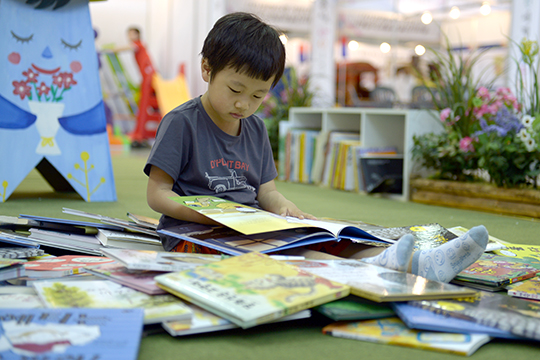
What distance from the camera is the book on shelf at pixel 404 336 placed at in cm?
77

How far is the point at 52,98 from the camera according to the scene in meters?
2.19

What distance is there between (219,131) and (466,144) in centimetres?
164

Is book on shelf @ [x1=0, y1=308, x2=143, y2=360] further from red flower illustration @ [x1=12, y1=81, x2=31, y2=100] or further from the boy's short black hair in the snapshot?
red flower illustration @ [x1=12, y1=81, x2=31, y2=100]

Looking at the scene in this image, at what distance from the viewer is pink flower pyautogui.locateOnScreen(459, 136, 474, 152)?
99.2 inches

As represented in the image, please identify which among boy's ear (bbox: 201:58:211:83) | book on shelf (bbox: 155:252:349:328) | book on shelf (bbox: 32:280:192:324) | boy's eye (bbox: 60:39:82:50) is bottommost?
book on shelf (bbox: 32:280:192:324)

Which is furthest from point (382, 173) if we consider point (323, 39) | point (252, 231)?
point (323, 39)

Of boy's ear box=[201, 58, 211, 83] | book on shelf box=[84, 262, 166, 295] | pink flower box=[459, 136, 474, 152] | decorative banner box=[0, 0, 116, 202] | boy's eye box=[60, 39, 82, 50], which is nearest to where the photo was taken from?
book on shelf box=[84, 262, 166, 295]

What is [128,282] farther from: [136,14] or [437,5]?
[136,14]

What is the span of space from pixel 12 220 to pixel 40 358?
0.81 meters

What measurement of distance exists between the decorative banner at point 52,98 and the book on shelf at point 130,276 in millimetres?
1338

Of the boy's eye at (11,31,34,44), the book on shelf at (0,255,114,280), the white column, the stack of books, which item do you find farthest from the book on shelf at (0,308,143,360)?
the white column

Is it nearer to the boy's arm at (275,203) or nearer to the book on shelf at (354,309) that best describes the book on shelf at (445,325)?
the book on shelf at (354,309)

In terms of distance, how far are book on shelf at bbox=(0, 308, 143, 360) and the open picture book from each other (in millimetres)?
311

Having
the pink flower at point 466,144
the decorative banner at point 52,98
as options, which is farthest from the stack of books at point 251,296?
A: the pink flower at point 466,144
